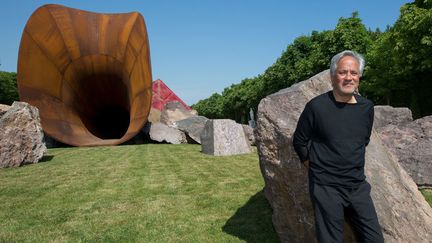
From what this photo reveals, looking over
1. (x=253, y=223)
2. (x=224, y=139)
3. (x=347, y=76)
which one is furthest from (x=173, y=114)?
(x=347, y=76)

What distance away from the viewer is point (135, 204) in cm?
576

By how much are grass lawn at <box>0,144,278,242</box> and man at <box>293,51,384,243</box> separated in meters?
1.65

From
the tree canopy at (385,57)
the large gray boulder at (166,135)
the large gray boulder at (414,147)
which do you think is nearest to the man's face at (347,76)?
the large gray boulder at (414,147)

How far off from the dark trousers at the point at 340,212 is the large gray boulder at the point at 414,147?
11.9 feet

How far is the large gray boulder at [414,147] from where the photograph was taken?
20.3 feet

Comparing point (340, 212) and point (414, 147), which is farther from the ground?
point (414, 147)

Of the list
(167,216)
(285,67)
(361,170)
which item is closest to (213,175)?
(167,216)

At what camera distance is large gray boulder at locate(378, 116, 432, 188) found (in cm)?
618

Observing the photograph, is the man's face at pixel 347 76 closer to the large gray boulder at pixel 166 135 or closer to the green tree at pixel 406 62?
the large gray boulder at pixel 166 135

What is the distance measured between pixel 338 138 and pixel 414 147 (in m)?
4.61

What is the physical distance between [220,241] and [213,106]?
79.5 meters

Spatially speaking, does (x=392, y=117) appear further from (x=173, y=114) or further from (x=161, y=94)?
(x=161, y=94)

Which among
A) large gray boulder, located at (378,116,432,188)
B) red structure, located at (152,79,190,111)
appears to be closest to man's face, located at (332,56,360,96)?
large gray boulder, located at (378,116,432,188)

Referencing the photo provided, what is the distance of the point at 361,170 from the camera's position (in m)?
2.69
